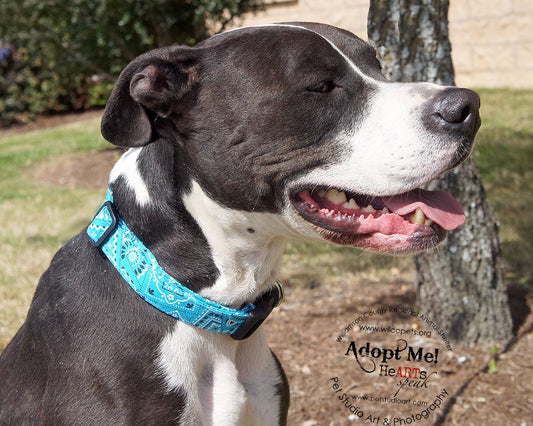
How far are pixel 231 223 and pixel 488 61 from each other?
9370mm

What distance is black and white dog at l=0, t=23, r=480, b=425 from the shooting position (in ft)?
6.74

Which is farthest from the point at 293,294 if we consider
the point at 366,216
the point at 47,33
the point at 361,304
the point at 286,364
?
the point at 47,33

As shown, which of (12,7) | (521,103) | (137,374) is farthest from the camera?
(521,103)

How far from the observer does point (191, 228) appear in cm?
218

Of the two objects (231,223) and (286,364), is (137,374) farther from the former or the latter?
(286,364)

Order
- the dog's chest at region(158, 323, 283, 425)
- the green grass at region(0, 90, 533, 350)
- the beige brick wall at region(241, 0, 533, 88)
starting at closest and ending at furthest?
the dog's chest at region(158, 323, 283, 425), the green grass at region(0, 90, 533, 350), the beige brick wall at region(241, 0, 533, 88)

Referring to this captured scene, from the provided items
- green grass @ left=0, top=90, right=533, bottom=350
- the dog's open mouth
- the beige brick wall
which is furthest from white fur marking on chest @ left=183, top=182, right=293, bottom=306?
the beige brick wall

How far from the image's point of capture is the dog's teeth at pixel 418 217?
2.18 metres

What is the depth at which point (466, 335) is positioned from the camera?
12.1 feet

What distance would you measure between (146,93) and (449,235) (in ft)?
6.59

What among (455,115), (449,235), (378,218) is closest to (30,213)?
(449,235)

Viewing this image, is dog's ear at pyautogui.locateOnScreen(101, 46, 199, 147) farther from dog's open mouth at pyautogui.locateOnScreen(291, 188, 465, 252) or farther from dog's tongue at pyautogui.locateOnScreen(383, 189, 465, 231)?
dog's tongue at pyautogui.locateOnScreen(383, 189, 465, 231)

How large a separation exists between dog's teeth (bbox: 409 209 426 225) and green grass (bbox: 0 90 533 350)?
1.71 m

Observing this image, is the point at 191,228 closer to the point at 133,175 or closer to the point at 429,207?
the point at 133,175
